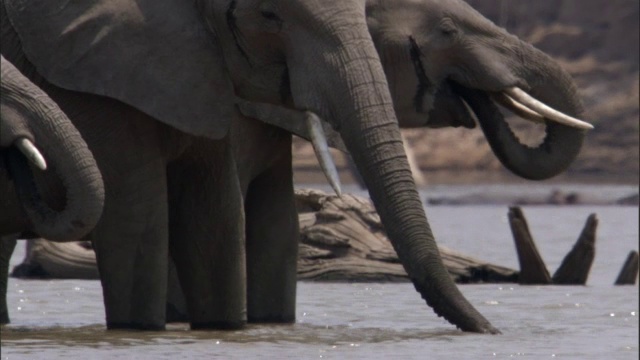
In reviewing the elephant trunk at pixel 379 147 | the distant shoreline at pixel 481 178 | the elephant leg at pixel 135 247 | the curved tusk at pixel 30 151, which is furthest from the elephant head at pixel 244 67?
the distant shoreline at pixel 481 178

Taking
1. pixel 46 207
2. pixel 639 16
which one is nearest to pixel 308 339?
pixel 46 207

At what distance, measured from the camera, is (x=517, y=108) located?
1080 centimetres

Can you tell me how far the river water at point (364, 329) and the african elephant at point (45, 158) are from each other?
0.71 meters

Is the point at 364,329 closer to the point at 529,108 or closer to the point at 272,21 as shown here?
the point at 529,108

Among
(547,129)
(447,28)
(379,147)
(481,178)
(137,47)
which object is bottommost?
(379,147)

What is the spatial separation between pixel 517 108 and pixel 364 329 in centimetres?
130

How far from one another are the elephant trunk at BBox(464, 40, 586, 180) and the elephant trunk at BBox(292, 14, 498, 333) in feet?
5.09

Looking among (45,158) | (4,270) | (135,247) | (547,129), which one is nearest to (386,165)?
(135,247)

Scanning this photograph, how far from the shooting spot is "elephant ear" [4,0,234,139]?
9.89 meters

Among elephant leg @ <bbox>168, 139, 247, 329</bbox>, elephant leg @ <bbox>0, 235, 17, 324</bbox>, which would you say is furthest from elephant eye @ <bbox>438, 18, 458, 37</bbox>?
elephant leg @ <bbox>0, 235, 17, 324</bbox>

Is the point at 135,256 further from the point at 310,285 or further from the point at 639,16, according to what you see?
the point at 639,16

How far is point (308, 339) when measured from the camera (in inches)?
414

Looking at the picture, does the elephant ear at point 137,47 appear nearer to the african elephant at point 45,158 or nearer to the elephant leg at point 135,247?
the elephant leg at point 135,247

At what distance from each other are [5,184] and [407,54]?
225cm
